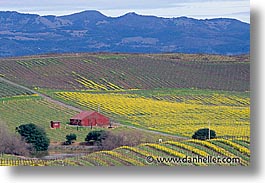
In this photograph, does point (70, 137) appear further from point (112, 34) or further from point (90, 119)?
point (112, 34)

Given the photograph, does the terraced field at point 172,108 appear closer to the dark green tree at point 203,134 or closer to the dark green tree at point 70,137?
the dark green tree at point 203,134

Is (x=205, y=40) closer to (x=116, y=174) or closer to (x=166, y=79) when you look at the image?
(x=166, y=79)

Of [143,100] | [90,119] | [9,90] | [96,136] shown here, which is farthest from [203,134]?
[9,90]

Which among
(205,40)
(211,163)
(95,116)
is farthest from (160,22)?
(211,163)

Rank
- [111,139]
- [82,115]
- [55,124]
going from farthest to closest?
[82,115] → [55,124] → [111,139]

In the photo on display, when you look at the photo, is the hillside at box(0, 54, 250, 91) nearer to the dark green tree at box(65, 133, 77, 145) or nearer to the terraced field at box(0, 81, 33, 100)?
the terraced field at box(0, 81, 33, 100)

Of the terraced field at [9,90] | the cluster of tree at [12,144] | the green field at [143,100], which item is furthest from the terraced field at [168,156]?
the terraced field at [9,90]
